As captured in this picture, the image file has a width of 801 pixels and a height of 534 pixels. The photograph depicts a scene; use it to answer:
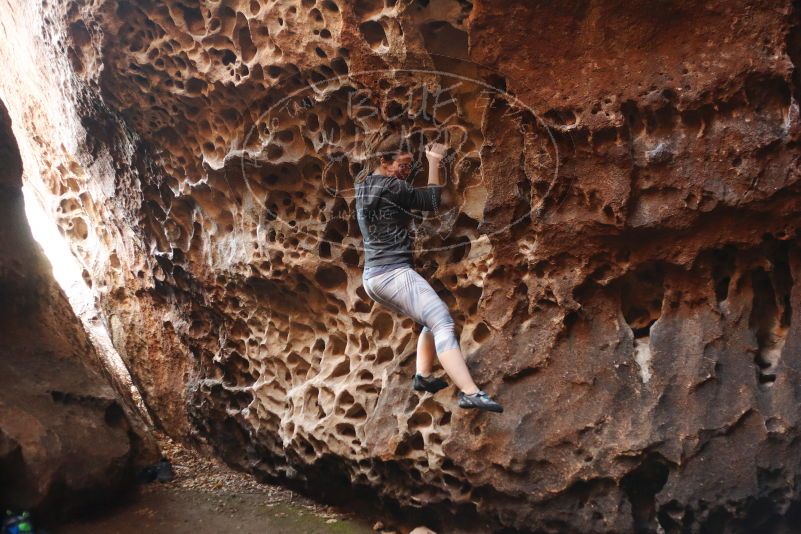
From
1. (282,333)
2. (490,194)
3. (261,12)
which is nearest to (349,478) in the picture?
(282,333)

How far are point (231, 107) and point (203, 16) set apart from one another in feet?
1.72

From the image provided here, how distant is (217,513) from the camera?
4457mm

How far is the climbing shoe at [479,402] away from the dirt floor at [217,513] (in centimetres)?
124

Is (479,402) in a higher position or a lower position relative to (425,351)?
lower

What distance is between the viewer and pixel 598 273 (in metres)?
3.43

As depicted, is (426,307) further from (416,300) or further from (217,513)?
(217,513)

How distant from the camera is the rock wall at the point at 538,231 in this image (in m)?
3.16

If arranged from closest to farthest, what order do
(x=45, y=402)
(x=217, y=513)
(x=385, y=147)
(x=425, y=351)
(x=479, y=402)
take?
(x=479, y=402) → (x=425, y=351) → (x=385, y=147) → (x=45, y=402) → (x=217, y=513)

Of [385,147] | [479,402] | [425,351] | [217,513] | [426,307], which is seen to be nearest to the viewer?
[479,402]

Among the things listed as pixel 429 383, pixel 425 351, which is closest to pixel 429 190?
pixel 425 351

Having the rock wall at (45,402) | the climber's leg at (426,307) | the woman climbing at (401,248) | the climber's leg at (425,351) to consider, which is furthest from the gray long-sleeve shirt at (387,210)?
the rock wall at (45,402)

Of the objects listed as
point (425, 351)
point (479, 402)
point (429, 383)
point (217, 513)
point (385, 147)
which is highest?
point (385, 147)

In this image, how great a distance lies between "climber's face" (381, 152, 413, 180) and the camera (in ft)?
11.9

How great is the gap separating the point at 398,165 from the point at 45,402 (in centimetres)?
249
